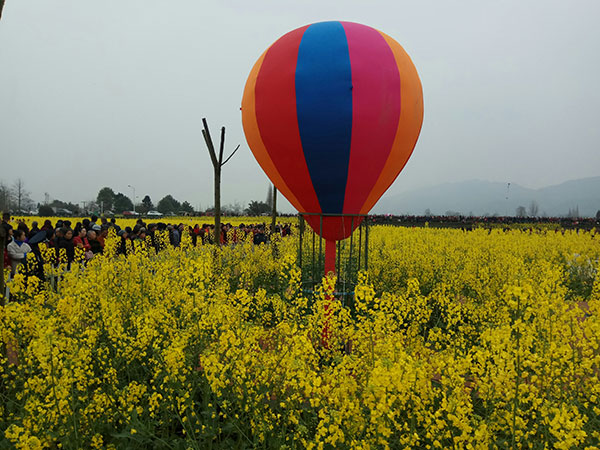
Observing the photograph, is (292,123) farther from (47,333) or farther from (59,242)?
(59,242)

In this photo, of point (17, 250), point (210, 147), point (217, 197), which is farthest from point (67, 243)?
point (210, 147)

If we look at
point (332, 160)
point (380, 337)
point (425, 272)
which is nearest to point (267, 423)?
point (380, 337)

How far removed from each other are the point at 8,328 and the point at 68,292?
78 centimetres

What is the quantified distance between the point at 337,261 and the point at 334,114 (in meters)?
5.63

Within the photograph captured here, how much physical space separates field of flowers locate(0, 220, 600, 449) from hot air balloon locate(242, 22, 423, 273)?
6.30ft

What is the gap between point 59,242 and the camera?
866cm

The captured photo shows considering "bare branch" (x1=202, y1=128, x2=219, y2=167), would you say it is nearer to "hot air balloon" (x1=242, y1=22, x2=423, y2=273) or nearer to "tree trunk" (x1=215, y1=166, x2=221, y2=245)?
"tree trunk" (x1=215, y1=166, x2=221, y2=245)

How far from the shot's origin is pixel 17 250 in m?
8.38

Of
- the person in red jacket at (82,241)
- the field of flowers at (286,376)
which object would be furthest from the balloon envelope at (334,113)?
the person in red jacket at (82,241)

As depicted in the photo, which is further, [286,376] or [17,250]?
[17,250]

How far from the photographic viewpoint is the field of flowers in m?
2.52

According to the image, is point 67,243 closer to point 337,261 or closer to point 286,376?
point 337,261

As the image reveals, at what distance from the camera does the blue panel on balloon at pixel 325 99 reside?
5035mm

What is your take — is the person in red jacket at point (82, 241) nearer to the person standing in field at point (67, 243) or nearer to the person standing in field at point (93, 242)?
the person standing in field at point (93, 242)
